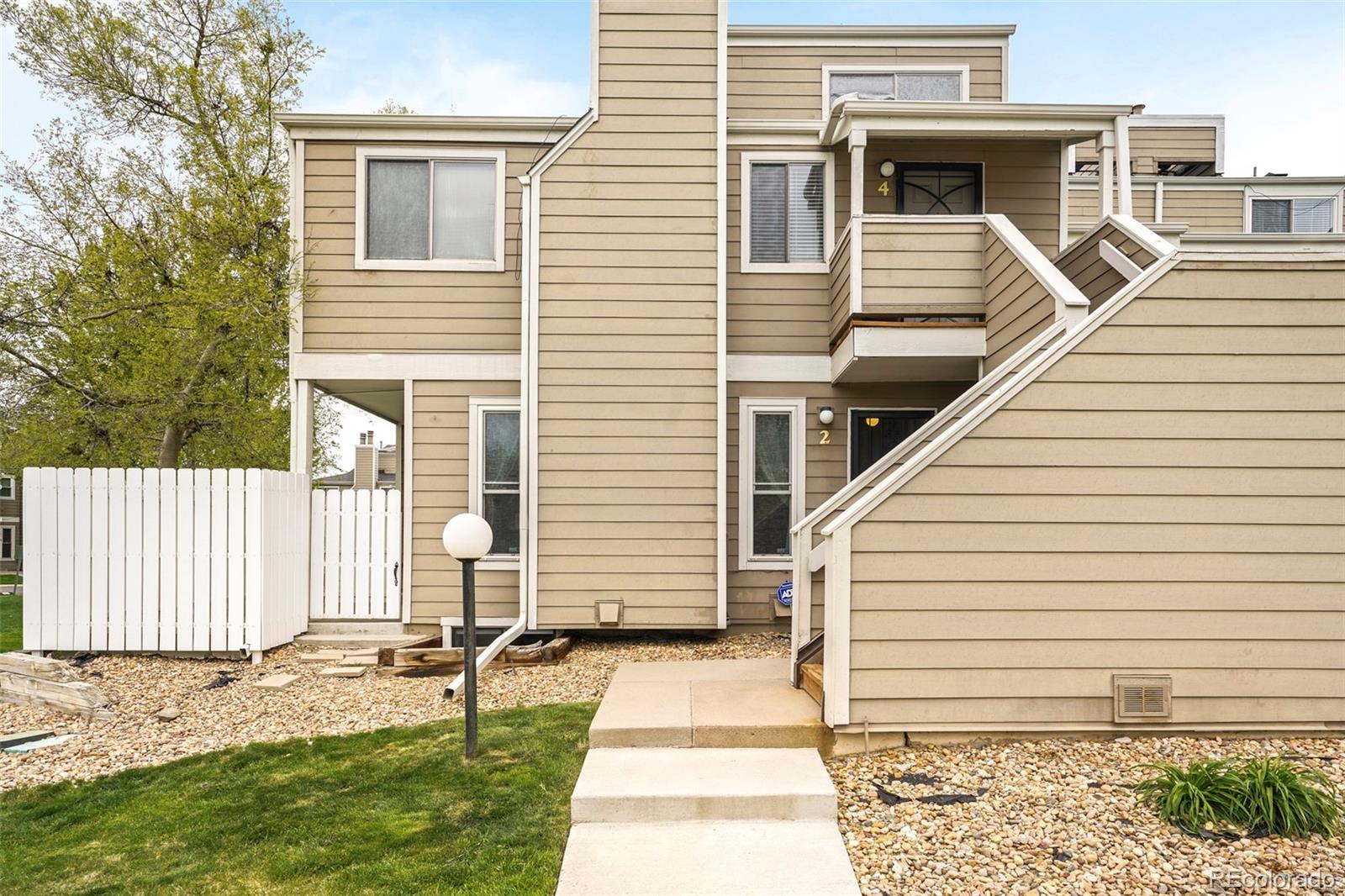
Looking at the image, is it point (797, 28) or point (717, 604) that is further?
point (797, 28)

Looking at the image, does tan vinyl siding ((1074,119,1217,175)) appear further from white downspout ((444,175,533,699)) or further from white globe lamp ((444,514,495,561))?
white globe lamp ((444,514,495,561))

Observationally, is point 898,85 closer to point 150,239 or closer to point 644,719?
point 644,719

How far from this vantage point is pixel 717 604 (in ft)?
22.7

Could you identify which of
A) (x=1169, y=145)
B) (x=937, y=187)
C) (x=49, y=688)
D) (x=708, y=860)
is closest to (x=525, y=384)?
(x=49, y=688)

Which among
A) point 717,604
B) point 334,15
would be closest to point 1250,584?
point 717,604

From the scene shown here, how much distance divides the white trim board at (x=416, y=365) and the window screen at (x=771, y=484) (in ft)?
8.28

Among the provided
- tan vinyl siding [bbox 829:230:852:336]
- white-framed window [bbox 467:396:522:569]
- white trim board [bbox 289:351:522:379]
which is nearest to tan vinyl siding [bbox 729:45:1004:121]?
tan vinyl siding [bbox 829:230:852:336]

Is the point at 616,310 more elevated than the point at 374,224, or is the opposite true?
the point at 374,224

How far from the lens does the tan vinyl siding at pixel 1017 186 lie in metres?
7.69

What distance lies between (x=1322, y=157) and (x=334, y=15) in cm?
1667

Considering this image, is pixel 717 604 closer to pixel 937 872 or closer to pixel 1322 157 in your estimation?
pixel 937 872

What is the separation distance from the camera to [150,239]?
11.0m

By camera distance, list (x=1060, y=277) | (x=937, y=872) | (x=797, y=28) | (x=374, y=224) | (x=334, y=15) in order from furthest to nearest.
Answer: (x=334, y=15) → (x=797, y=28) → (x=374, y=224) → (x=1060, y=277) → (x=937, y=872)

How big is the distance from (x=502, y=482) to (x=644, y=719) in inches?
156
